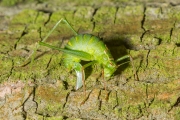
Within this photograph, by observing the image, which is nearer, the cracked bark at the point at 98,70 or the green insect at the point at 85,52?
the cracked bark at the point at 98,70

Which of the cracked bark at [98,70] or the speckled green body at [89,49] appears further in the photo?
the speckled green body at [89,49]

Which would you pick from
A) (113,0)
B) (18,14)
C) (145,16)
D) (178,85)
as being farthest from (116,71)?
(18,14)

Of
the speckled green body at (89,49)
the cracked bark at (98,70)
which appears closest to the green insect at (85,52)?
the speckled green body at (89,49)

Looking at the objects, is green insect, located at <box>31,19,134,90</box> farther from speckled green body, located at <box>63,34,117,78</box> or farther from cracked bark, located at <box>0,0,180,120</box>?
cracked bark, located at <box>0,0,180,120</box>

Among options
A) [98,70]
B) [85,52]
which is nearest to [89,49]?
[85,52]

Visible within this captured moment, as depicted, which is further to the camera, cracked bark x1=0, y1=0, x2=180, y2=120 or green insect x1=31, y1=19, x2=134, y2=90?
green insect x1=31, y1=19, x2=134, y2=90

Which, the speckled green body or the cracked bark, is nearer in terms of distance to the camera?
the cracked bark

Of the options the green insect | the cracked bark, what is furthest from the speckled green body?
the cracked bark

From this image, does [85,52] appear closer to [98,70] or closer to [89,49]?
[89,49]

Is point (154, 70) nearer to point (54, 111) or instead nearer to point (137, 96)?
point (137, 96)

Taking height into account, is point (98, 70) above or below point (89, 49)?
below

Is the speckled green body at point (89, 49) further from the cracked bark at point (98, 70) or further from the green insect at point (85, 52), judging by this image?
the cracked bark at point (98, 70)
